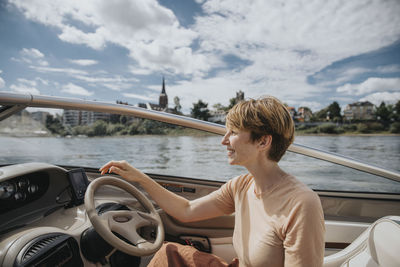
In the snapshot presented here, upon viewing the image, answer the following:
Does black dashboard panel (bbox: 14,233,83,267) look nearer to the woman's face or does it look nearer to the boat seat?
the woman's face

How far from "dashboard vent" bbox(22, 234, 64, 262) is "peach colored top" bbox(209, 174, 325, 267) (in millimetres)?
764

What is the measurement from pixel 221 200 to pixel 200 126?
22.1 inches

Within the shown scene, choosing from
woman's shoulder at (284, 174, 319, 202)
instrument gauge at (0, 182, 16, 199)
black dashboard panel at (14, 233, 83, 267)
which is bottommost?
black dashboard panel at (14, 233, 83, 267)

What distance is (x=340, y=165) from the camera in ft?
5.09

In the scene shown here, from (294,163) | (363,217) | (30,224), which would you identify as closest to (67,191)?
(30,224)

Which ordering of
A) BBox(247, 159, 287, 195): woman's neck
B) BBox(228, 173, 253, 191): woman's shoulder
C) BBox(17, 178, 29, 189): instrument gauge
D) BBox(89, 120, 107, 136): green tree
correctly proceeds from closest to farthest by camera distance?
BBox(247, 159, 287, 195): woman's neck
BBox(228, 173, 253, 191): woman's shoulder
BBox(17, 178, 29, 189): instrument gauge
BBox(89, 120, 107, 136): green tree

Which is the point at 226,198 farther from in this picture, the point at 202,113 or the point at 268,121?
the point at 202,113

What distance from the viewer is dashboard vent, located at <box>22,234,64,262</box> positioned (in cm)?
92

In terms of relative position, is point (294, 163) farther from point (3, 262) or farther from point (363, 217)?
point (3, 262)

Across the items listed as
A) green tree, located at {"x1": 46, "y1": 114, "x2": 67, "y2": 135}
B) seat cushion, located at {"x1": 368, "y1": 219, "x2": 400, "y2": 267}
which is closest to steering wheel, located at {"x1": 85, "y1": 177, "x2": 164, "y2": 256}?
seat cushion, located at {"x1": 368, "y1": 219, "x2": 400, "y2": 267}

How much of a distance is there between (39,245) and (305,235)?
98 centimetres

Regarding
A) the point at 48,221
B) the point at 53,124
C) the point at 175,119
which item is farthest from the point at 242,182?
the point at 53,124

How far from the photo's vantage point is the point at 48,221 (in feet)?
4.10

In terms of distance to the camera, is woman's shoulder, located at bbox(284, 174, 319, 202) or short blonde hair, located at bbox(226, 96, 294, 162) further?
short blonde hair, located at bbox(226, 96, 294, 162)
